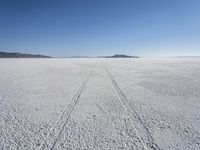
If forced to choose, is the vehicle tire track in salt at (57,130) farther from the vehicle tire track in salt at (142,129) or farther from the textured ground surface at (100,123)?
the vehicle tire track in salt at (142,129)

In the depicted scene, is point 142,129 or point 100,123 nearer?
point 142,129

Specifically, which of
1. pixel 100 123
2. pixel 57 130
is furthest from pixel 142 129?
pixel 57 130

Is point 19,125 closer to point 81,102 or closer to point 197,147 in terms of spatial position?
point 81,102

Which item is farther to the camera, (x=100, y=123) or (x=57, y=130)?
(x=100, y=123)

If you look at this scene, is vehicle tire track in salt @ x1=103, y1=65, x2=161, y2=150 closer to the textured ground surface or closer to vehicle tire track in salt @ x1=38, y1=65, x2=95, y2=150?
the textured ground surface

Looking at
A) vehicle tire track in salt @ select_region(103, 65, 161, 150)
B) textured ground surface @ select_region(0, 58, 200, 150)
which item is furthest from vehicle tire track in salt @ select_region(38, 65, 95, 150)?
vehicle tire track in salt @ select_region(103, 65, 161, 150)

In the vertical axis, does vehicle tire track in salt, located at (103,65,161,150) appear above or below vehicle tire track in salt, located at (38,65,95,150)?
above

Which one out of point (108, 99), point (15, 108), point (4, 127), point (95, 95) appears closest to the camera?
point (4, 127)

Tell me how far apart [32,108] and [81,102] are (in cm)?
116

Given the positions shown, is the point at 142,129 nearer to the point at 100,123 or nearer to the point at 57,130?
the point at 100,123

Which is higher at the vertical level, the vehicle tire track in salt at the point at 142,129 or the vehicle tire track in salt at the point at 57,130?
the vehicle tire track in salt at the point at 142,129

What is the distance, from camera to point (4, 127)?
8.05 ft

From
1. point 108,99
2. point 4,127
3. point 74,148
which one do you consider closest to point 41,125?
point 4,127

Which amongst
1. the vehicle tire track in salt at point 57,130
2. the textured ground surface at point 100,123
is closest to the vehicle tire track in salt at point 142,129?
the textured ground surface at point 100,123
